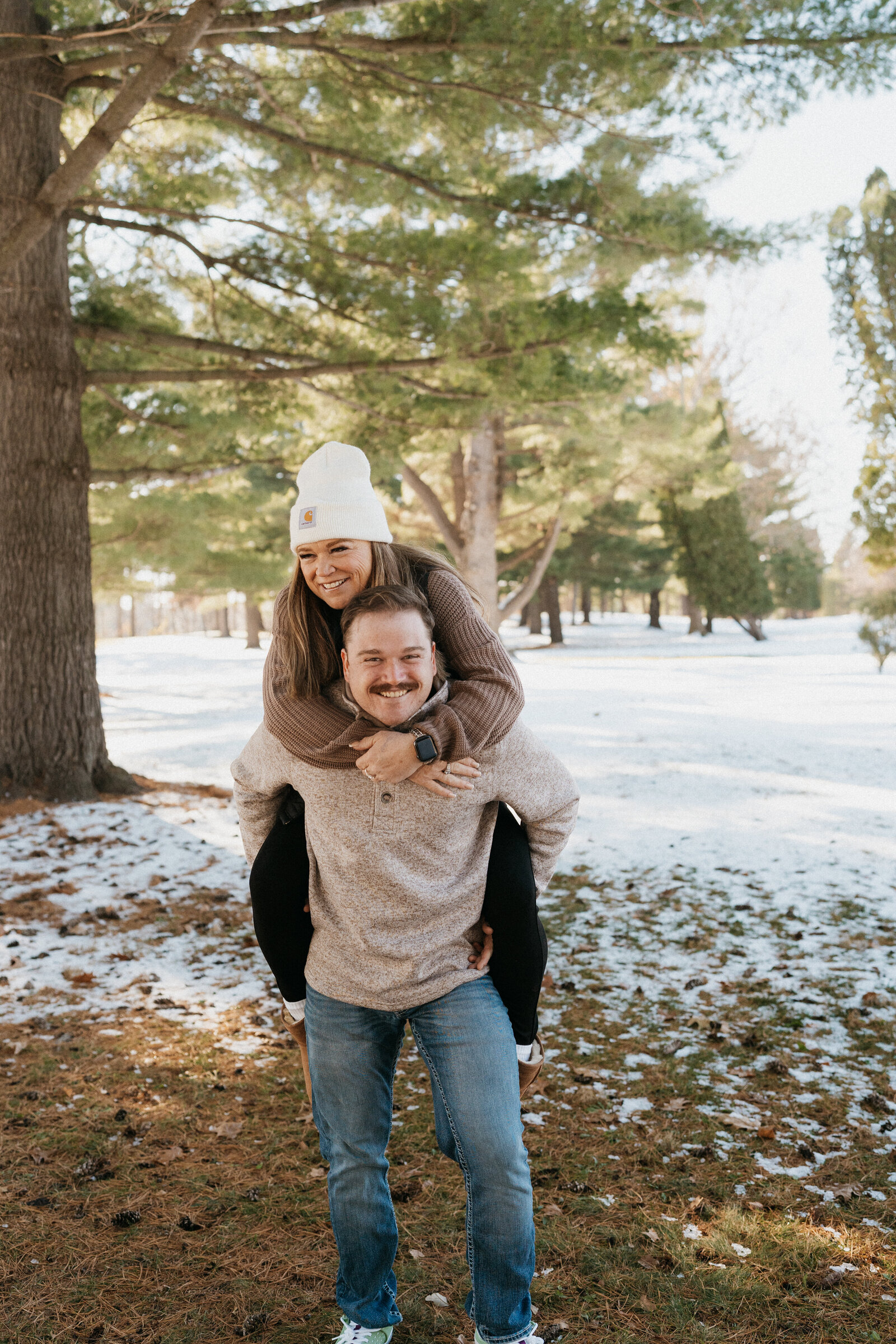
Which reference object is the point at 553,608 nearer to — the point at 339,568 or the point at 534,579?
the point at 534,579

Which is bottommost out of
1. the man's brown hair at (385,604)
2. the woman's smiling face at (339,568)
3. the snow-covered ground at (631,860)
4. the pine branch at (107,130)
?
the snow-covered ground at (631,860)

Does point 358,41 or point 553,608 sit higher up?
point 358,41

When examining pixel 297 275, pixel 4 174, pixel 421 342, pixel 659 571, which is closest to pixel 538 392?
pixel 421 342

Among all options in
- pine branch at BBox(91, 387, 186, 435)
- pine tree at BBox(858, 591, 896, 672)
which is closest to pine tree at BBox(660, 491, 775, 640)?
pine tree at BBox(858, 591, 896, 672)

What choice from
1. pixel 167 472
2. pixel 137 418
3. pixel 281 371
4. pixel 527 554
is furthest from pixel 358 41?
pixel 527 554

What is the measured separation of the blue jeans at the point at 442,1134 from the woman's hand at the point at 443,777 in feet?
1.39

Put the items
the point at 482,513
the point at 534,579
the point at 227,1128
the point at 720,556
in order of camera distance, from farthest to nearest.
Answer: the point at 720,556 < the point at 534,579 < the point at 482,513 < the point at 227,1128

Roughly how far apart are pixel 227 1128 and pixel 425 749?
2.09 metres

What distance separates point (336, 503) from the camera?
7.52 ft

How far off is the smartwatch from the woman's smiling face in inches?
19.0

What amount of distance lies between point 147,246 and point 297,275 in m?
1.78

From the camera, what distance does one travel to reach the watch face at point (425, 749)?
6.18ft

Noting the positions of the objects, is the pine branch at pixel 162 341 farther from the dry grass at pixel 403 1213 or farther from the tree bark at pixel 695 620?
the tree bark at pixel 695 620

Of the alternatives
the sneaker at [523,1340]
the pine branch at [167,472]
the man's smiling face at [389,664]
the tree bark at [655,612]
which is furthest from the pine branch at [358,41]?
the tree bark at [655,612]
